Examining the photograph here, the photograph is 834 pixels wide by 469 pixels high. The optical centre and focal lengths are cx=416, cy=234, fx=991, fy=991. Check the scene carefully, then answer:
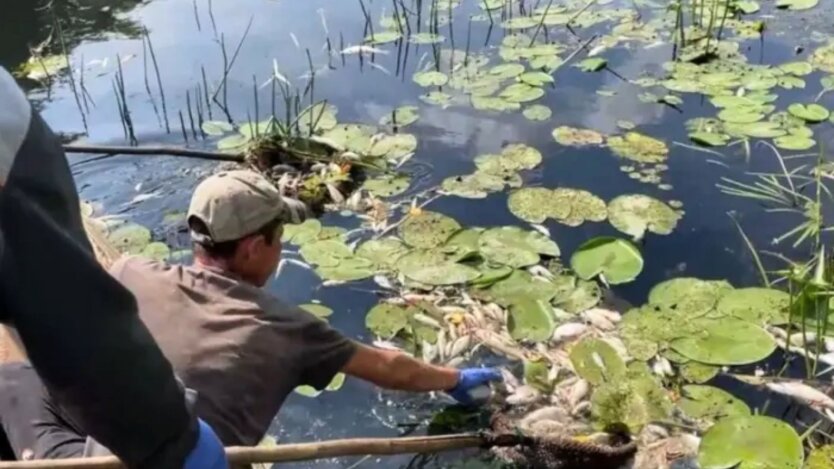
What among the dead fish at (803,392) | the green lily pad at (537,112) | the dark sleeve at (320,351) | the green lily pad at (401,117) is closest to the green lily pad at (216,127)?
the green lily pad at (401,117)

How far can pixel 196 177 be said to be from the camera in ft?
13.6

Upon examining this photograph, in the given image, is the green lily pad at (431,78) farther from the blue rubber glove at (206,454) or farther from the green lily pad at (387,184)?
the blue rubber glove at (206,454)

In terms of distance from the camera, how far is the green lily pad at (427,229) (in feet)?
11.7

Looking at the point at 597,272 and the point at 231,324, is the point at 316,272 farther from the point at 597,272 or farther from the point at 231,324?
the point at 231,324

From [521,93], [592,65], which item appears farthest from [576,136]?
[592,65]

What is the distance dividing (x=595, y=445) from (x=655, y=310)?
0.71 meters

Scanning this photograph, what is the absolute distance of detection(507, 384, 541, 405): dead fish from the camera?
291 cm

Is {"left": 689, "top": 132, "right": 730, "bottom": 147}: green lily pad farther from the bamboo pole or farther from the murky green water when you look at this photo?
the bamboo pole

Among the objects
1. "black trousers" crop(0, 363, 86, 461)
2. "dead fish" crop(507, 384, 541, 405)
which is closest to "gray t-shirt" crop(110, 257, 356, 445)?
"black trousers" crop(0, 363, 86, 461)

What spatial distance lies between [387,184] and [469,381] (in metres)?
1.37

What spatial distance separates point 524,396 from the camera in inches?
115

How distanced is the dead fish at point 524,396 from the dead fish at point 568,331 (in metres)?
0.23

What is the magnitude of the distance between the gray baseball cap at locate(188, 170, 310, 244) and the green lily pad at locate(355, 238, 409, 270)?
47.8 inches

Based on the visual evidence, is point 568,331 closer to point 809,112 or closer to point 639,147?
point 639,147
